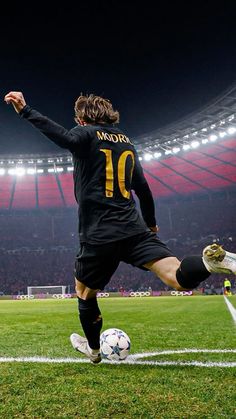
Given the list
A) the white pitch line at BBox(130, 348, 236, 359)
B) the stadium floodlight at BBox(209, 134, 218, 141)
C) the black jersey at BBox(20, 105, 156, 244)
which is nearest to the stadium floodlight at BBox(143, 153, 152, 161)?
the stadium floodlight at BBox(209, 134, 218, 141)

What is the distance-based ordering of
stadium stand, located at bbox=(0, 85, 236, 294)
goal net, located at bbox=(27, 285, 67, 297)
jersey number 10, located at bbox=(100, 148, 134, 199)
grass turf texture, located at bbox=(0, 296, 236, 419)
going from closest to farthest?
1. grass turf texture, located at bbox=(0, 296, 236, 419)
2. jersey number 10, located at bbox=(100, 148, 134, 199)
3. stadium stand, located at bbox=(0, 85, 236, 294)
4. goal net, located at bbox=(27, 285, 67, 297)

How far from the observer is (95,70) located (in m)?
28.4

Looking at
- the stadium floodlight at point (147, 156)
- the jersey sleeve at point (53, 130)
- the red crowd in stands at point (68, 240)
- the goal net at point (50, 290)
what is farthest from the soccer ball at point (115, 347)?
the stadium floodlight at point (147, 156)

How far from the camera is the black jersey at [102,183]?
3.02 m

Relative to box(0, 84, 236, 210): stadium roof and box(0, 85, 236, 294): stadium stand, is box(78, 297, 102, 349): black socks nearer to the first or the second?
box(0, 84, 236, 210): stadium roof

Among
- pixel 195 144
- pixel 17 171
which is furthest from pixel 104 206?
pixel 17 171

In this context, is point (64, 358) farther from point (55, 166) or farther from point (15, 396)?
point (55, 166)

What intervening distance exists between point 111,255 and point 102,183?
59 centimetres

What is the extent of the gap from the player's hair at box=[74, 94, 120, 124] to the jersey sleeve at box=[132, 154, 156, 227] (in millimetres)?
524

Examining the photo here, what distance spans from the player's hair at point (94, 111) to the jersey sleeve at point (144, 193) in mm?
524

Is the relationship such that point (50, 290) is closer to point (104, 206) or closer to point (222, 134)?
point (222, 134)

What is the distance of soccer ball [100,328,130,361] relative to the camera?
3.70m

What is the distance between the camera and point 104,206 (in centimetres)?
308

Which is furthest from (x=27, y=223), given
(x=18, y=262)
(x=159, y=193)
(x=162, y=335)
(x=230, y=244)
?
(x=162, y=335)
